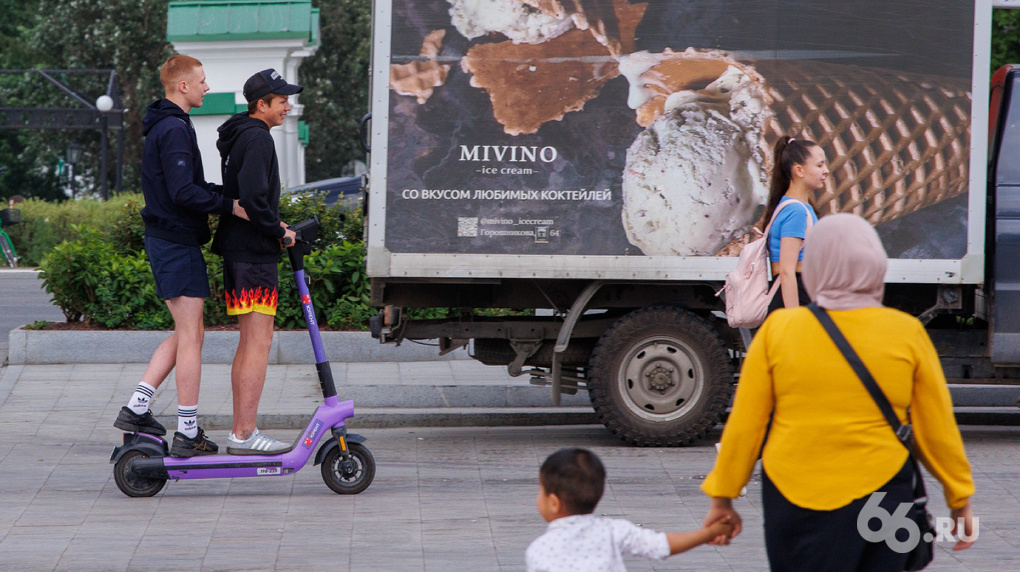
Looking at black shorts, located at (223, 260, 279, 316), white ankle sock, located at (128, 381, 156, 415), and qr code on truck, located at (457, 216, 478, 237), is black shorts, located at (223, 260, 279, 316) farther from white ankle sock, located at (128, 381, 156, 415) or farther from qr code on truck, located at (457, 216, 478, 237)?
qr code on truck, located at (457, 216, 478, 237)

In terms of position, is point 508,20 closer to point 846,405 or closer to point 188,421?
point 188,421

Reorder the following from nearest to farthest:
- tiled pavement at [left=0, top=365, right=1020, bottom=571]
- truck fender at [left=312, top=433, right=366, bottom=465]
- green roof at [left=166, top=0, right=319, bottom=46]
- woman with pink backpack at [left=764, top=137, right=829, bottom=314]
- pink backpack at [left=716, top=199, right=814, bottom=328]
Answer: tiled pavement at [left=0, top=365, right=1020, bottom=571], woman with pink backpack at [left=764, top=137, right=829, bottom=314], pink backpack at [left=716, top=199, right=814, bottom=328], truck fender at [left=312, top=433, right=366, bottom=465], green roof at [left=166, top=0, right=319, bottom=46]

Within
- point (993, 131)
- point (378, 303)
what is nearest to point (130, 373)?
point (378, 303)

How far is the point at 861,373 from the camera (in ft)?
9.96

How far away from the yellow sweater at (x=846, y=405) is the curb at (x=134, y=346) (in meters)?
8.10

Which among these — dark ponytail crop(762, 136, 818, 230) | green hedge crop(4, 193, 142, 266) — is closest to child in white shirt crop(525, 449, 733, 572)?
dark ponytail crop(762, 136, 818, 230)

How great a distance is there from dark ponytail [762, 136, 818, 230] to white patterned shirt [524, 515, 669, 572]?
3021 mm

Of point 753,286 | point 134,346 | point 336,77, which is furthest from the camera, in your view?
point 336,77

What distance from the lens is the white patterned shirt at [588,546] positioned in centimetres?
306

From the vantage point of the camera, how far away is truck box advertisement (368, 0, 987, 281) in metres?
7.53

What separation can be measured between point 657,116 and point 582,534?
4.83 m

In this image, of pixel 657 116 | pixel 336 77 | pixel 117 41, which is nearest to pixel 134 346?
pixel 657 116

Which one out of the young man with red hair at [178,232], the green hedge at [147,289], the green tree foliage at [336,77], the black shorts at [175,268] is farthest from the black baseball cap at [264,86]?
the green tree foliage at [336,77]

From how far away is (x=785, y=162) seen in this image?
19.0 ft
